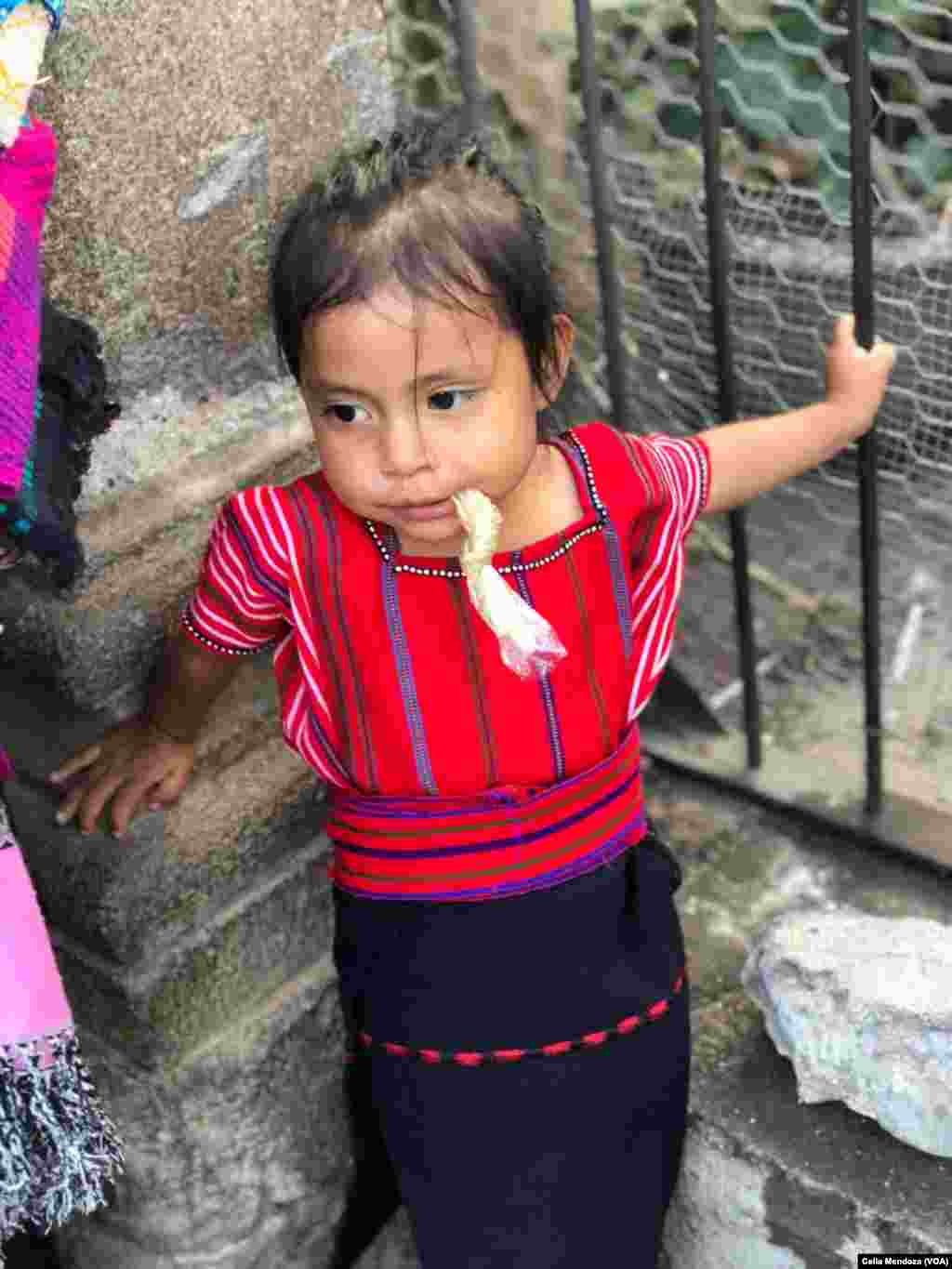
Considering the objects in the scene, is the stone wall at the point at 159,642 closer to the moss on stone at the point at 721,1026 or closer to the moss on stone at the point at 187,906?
the moss on stone at the point at 187,906

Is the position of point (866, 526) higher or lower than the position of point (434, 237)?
lower

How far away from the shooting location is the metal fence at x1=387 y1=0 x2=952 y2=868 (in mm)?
1909

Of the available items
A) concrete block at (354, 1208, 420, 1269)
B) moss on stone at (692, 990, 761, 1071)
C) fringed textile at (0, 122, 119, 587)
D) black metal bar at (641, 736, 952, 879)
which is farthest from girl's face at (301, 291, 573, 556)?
concrete block at (354, 1208, 420, 1269)

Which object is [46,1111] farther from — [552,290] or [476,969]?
[552,290]

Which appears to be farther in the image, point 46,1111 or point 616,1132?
point 616,1132

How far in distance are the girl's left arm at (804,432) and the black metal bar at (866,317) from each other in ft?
0.08

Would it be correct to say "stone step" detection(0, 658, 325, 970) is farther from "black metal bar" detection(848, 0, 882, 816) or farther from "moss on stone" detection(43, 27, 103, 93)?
"black metal bar" detection(848, 0, 882, 816)

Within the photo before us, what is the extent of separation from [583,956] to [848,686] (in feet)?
3.32

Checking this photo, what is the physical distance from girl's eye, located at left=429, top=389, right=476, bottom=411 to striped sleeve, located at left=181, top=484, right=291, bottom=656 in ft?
0.64

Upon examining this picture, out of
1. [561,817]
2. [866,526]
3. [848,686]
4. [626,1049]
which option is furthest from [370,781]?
[848,686]

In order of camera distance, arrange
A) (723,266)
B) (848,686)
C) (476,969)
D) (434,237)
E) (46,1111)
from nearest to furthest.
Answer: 1. (434,237)
2. (46,1111)
3. (476,969)
4. (723,266)
5. (848,686)

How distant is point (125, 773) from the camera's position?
4.58 feet

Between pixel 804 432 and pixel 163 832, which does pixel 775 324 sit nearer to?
pixel 804 432

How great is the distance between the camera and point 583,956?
4.64ft
